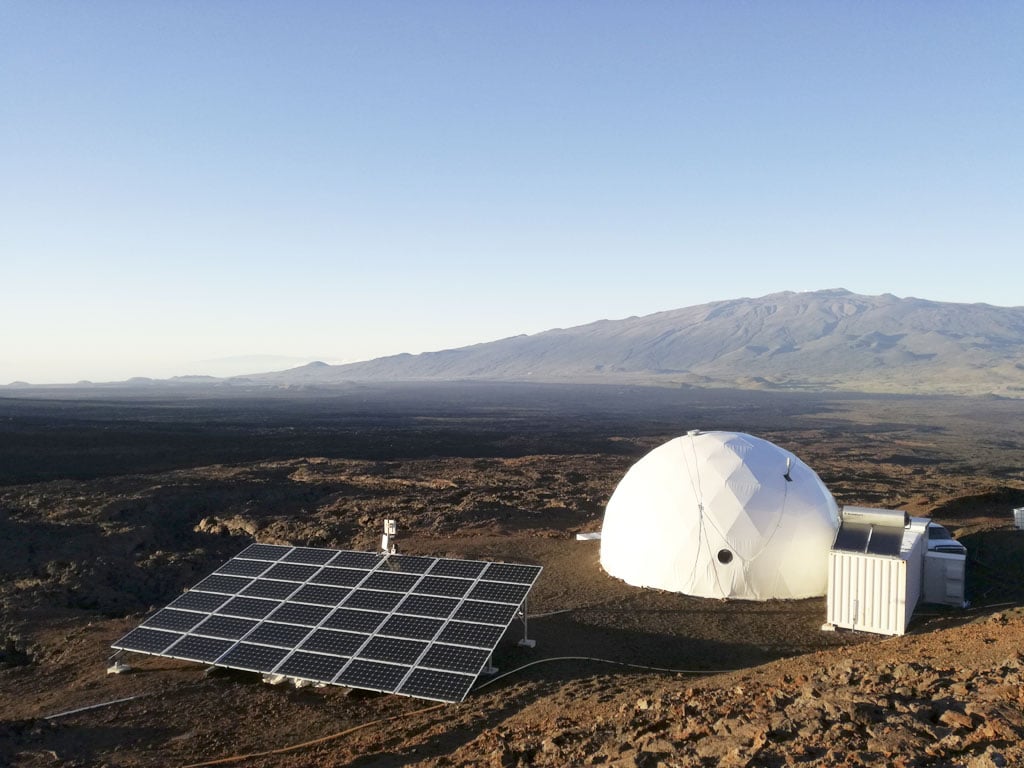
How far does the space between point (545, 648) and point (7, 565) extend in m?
16.9

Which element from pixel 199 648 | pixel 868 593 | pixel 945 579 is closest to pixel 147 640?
pixel 199 648

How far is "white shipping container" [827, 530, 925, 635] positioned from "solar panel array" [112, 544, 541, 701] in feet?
23.0

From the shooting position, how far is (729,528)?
55.2ft

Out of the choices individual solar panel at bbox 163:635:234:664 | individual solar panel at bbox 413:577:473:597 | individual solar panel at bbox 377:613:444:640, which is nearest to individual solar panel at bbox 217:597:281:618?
individual solar panel at bbox 163:635:234:664

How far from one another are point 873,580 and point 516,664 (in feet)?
26.7

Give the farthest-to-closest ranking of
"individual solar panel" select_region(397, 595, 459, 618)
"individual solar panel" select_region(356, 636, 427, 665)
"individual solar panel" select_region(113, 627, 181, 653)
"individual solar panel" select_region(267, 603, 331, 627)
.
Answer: "individual solar panel" select_region(267, 603, 331, 627) < "individual solar panel" select_region(397, 595, 459, 618) < "individual solar panel" select_region(113, 627, 181, 653) < "individual solar panel" select_region(356, 636, 427, 665)

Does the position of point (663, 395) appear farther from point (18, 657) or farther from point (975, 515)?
point (18, 657)

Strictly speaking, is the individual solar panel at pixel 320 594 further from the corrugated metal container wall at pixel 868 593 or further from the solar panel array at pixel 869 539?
the solar panel array at pixel 869 539

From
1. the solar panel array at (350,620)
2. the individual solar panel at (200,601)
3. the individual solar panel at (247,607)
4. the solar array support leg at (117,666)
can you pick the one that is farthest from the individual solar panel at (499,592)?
the solar array support leg at (117,666)

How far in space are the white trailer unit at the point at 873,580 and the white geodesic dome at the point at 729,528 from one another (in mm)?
1385

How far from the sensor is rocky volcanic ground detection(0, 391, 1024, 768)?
7691 mm

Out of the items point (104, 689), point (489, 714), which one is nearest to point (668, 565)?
point (489, 714)

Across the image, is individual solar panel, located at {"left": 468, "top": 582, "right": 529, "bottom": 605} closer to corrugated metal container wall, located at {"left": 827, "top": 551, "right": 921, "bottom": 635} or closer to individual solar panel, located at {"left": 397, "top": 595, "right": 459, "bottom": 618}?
individual solar panel, located at {"left": 397, "top": 595, "right": 459, "bottom": 618}

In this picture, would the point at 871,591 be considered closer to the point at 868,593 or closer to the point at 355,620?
the point at 868,593
